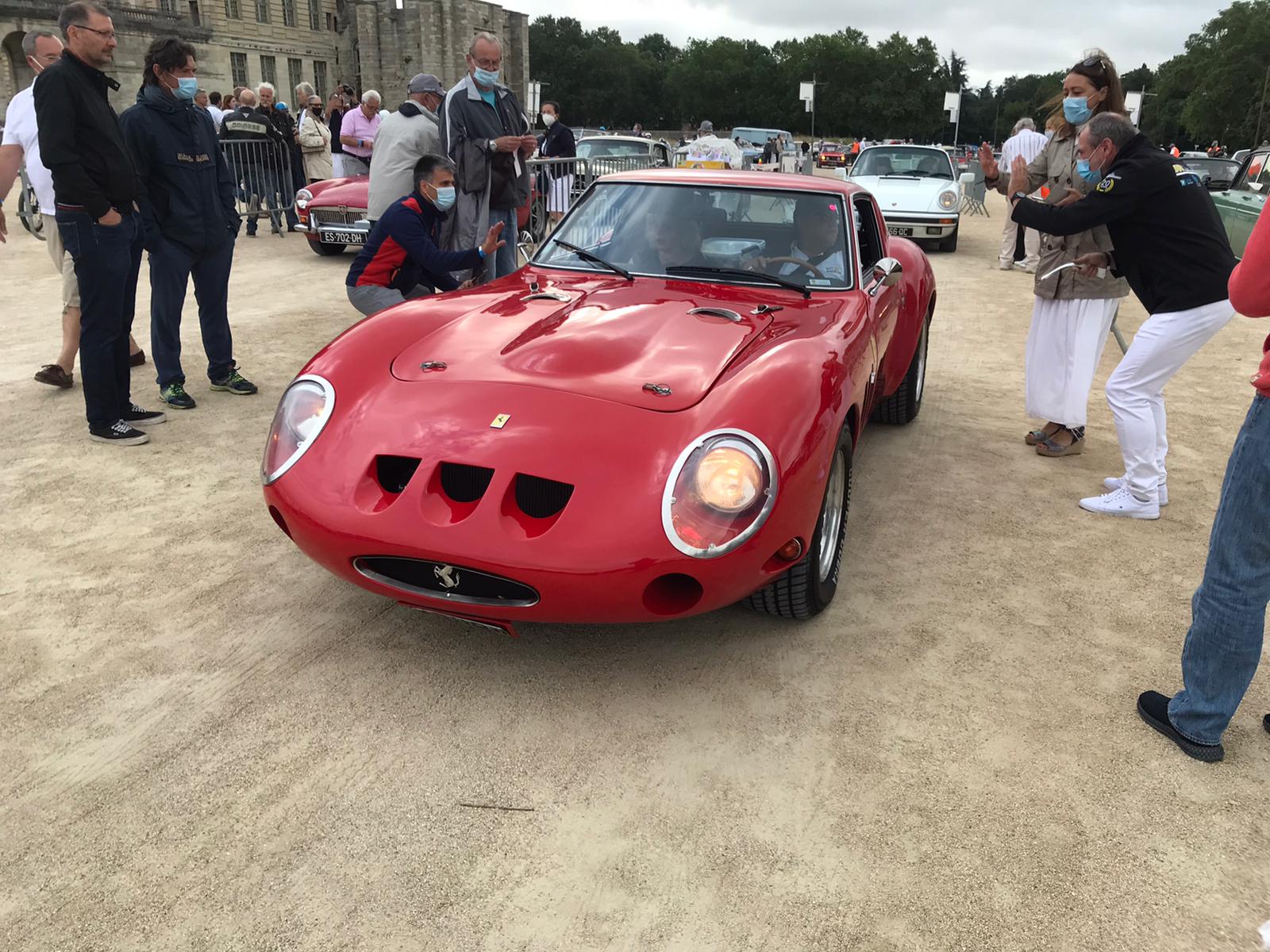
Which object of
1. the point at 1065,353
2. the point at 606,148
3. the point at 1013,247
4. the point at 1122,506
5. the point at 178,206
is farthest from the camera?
the point at 606,148

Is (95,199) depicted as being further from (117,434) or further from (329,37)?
(329,37)

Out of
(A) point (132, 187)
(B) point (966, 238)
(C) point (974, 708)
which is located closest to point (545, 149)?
(B) point (966, 238)

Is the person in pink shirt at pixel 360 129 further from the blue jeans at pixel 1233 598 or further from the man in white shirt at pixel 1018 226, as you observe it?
the blue jeans at pixel 1233 598

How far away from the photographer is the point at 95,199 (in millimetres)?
4492

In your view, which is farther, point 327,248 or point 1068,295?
point 327,248

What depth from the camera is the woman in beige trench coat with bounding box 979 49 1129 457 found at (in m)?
4.71

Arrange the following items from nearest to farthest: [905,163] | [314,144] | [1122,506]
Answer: [1122,506] < [314,144] < [905,163]

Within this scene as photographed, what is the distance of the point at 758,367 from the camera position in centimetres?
294

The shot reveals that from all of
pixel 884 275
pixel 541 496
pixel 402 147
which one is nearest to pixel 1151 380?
pixel 884 275

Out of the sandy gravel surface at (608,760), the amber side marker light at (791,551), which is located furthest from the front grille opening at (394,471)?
the amber side marker light at (791,551)

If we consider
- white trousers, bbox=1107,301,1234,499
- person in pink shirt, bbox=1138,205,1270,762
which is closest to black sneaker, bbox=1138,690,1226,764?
person in pink shirt, bbox=1138,205,1270,762

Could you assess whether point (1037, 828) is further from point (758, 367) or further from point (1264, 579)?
point (758, 367)

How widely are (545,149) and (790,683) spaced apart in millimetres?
11230

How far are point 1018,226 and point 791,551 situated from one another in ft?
34.0
